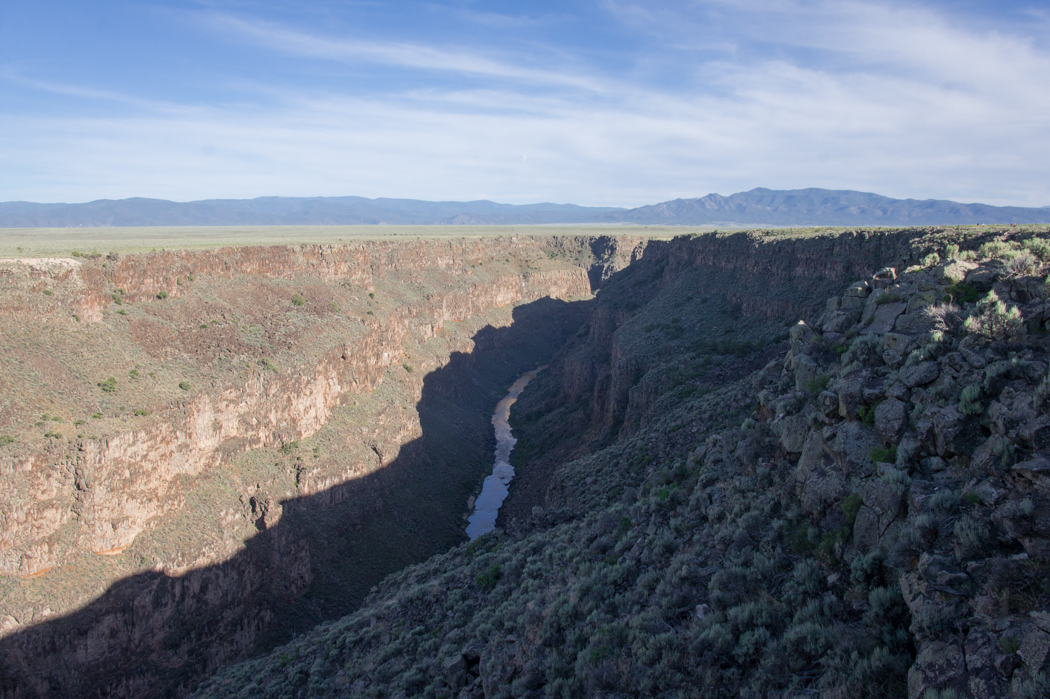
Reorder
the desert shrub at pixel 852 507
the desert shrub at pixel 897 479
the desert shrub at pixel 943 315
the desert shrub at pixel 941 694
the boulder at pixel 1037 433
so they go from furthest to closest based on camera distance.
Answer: the desert shrub at pixel 943 315
the desert shrub at pixel 852 507
the desert shrub at pixel 897 479
the boulder at pixel 1037 433
the desert shrub at pixel 941 694

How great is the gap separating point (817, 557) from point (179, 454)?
38.1m

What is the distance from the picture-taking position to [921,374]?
512 inches

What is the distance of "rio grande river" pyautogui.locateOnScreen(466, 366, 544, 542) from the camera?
52.2 m

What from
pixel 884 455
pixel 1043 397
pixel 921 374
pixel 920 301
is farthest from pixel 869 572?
pixel 920 301

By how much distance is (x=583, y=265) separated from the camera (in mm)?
136125

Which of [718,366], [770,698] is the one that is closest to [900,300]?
[770,698]

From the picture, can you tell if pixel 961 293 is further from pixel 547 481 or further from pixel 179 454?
pixel 179 454

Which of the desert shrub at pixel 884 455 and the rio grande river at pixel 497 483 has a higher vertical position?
the desert shrub at pixel 884 455

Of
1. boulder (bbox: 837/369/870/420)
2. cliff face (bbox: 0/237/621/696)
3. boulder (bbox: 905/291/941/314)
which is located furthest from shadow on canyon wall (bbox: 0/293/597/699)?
boulder (bbox: 905/291/941/314)

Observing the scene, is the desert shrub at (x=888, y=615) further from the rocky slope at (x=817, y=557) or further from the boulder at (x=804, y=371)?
the boulder at (x=804, y=371)

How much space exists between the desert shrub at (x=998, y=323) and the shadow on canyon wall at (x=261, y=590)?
38231 millimetres

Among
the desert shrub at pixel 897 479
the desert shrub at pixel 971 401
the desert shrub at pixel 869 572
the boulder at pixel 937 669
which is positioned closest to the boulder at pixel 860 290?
the desert shrub at pixel 971 401

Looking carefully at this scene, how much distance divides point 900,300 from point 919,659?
11.2 m

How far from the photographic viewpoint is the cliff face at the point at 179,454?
31.0 metres
